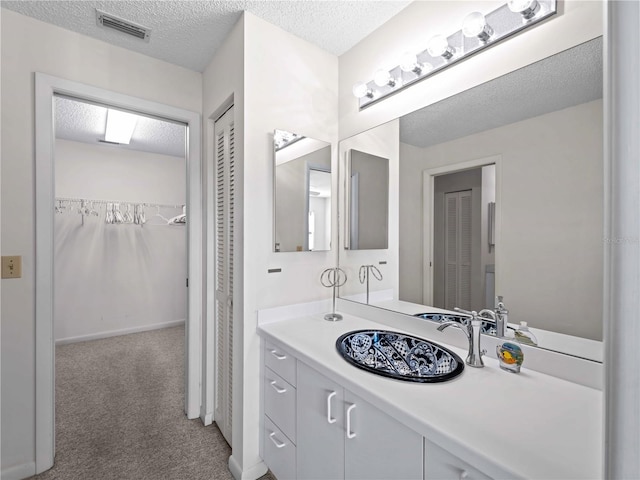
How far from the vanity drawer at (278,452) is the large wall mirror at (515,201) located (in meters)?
0.86

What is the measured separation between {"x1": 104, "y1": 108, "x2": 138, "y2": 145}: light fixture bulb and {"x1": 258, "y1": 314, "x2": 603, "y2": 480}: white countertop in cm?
302

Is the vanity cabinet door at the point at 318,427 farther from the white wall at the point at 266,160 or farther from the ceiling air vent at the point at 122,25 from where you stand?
the ceiling air vent at the point at 122,25

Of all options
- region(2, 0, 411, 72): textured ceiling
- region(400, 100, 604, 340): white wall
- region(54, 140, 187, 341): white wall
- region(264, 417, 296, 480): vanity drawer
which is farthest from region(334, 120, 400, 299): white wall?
region(54, 140, 187, 341): white wall

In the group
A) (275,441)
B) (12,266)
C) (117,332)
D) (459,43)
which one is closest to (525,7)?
(459,43)

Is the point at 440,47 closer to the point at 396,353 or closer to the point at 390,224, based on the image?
the point at 390,224

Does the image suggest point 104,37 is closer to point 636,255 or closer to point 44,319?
point 44,319

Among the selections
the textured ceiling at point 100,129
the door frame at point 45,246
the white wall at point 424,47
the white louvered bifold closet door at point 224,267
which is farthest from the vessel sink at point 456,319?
the textured ceiling at point 100,129

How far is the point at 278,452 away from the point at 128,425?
1260 mm

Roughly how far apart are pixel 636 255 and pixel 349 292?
5.25 feet

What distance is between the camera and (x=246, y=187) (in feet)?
5.26

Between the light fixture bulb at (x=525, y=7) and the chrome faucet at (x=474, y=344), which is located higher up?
the light fixture bulb at (x=525, y=7)

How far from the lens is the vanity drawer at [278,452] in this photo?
4.60 ft

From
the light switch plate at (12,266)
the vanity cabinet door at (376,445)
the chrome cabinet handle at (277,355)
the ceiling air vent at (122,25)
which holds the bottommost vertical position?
the vanity cabinet door at (376,445)

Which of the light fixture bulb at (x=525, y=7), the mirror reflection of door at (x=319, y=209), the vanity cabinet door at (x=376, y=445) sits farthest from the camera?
the mirror reflection of door at (x=319, y=209)
